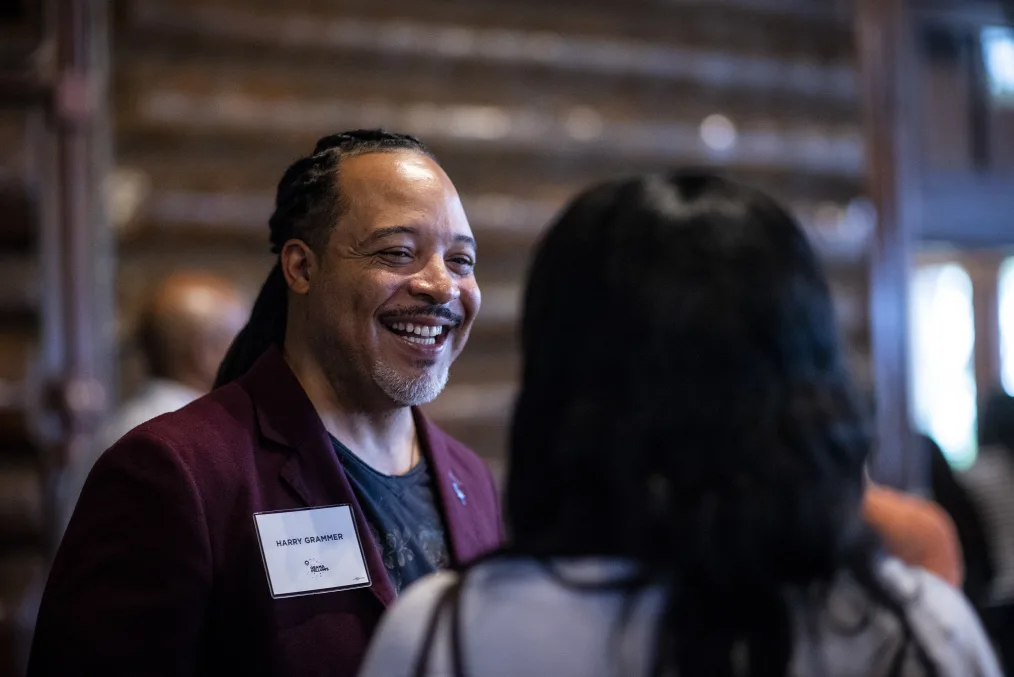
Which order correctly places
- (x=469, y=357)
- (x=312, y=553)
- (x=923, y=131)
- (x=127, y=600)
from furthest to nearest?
(x=923, y=131), (x=469, y=357), (x=312, y=553), (x=127, y=600)

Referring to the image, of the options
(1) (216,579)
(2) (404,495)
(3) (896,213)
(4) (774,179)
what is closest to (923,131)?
(3) (896,213)

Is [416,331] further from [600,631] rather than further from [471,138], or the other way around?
[471,138]

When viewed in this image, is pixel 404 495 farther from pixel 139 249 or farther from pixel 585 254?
pixel 139 249

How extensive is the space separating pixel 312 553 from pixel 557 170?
9.99 feet

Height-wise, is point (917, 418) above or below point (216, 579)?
below

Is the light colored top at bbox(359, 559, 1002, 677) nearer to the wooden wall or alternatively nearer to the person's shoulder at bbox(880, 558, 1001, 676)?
the person's shoulder at bbox(880, 558, 1001, 676)

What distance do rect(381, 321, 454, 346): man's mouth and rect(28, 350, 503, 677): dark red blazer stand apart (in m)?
0.21

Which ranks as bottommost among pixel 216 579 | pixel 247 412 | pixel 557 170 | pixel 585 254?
pixel 216 579

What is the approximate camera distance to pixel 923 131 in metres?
5.60

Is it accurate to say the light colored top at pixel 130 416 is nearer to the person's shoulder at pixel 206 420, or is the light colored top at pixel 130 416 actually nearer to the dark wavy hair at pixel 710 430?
the person's shoulder at pixel 206 420

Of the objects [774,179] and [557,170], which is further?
[774,179]

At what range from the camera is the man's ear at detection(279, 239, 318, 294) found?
190 cm

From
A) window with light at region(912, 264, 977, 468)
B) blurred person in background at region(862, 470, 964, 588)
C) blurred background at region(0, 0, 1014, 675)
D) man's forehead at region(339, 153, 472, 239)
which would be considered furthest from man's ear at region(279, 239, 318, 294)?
window with light at region(912, 264, 977, 468)

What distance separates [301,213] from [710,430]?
1045 mm
